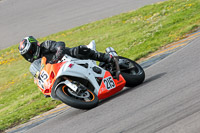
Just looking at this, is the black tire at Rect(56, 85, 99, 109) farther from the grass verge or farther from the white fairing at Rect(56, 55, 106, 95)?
the grass verge

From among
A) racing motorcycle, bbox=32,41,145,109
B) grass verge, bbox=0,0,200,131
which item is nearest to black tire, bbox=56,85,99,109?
racing motorcycle, bbox=32,41,145,109

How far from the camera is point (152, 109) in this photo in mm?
5766

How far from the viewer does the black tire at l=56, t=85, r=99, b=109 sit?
6672 millimetres

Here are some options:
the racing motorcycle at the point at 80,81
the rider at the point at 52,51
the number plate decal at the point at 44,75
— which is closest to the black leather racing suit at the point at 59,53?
the rider at the point at 52,51

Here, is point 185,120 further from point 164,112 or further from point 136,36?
point 136,36

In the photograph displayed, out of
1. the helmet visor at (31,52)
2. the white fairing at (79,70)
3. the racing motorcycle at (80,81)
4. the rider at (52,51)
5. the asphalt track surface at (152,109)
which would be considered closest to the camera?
the asphalt track surface at (152,109)

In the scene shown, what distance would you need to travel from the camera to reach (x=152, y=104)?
604 cm

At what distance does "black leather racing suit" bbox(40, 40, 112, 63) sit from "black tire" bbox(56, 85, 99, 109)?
2.06ft

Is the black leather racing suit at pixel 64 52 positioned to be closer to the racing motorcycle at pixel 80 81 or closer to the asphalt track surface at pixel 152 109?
the racing motorcycle at pixel 80 81

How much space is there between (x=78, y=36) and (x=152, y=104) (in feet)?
43.6

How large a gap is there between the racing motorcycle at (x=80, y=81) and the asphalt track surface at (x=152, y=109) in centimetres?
18

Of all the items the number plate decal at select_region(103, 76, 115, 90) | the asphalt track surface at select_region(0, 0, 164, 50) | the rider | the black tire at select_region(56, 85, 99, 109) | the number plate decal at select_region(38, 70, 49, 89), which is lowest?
A: the asphalt track surface at select_region(0, 0, 164, 50)

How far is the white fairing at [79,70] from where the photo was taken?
7.10 m

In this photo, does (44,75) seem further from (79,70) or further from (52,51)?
(52,51)
